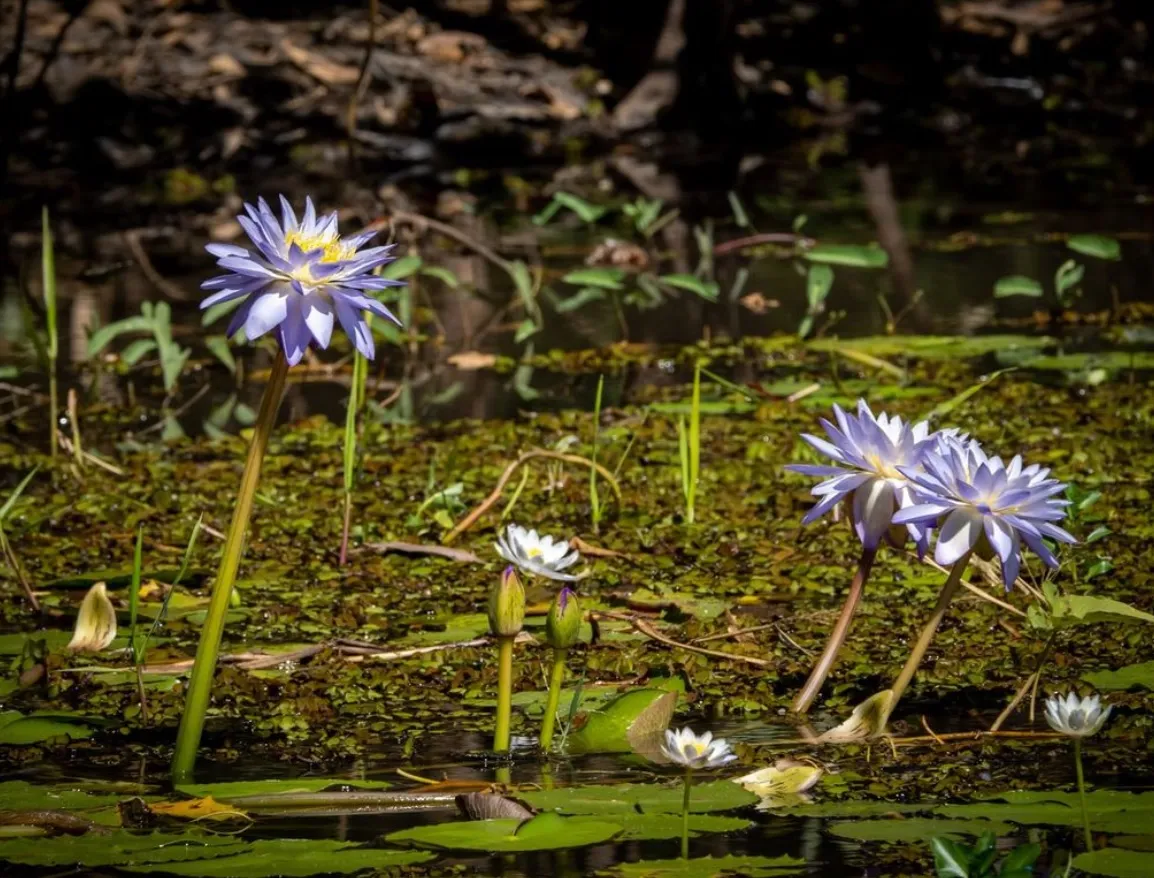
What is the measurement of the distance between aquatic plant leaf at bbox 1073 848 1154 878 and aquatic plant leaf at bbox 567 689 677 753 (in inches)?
17.1

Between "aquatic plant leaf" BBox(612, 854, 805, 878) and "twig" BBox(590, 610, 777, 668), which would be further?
"twig" BBox(590, 610, 777, 668)

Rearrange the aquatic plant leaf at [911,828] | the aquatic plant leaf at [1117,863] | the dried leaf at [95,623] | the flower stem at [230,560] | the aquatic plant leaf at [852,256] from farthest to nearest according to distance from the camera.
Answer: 1. the aquatic plant leaf at [852,256]
2. the dried leaf at [95,623]
3. the flower stem at [230,560]
4. the aquatic plant leaf at [911,828]
5. the aquatic plant leaf at [1117,863]

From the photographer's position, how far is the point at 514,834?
1.30 metres

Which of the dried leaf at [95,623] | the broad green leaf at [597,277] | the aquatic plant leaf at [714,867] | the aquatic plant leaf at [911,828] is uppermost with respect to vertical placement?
the broad green leaf at [597,277]

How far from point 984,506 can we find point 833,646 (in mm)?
282

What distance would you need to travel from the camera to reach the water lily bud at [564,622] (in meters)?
1.44

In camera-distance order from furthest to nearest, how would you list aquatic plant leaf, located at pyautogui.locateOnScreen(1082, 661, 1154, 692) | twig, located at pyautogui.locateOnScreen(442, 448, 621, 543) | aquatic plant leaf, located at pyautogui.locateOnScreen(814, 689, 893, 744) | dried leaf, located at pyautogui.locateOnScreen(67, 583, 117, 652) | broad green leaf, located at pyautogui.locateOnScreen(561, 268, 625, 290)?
1. broad green leaf, located at pyautogui.locateOnScreen(561, 268, 625, 290)
2. twig, located at pyautogui.locateOnScreen(442, 448, 621, 543)
3. dried leaf, located at pyautogui.locateOnScreen(67, 583, 117, 652)
4. aquatic plant leaf, located at pyautogui.locateOnScreen(1082, 661, 1154, 692)
5. aquatic plant leaf, located at pyautogui.locateOnScreen(814, 689, 893, 744)

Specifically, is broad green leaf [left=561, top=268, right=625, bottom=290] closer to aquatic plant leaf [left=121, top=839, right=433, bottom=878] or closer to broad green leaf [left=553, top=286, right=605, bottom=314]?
A: broad green leaf [left=553, top=286, right=605, bottom=314]

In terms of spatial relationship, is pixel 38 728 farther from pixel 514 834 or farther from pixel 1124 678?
pixel 1124 678

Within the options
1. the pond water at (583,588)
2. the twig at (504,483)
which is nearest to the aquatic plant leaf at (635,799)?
the pond water at (583,588)

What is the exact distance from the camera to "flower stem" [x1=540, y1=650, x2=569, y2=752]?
1.48 metres

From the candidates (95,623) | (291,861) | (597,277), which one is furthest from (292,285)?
(597,277)

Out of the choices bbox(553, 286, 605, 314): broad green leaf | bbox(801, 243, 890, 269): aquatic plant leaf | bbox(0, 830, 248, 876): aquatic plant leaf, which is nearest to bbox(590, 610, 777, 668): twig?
bbox(0, 830, 248, 876): aquatic plant leaf

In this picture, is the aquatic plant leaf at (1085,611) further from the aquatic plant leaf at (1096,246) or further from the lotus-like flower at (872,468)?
the aquatic plant leaf at (1096,246)
